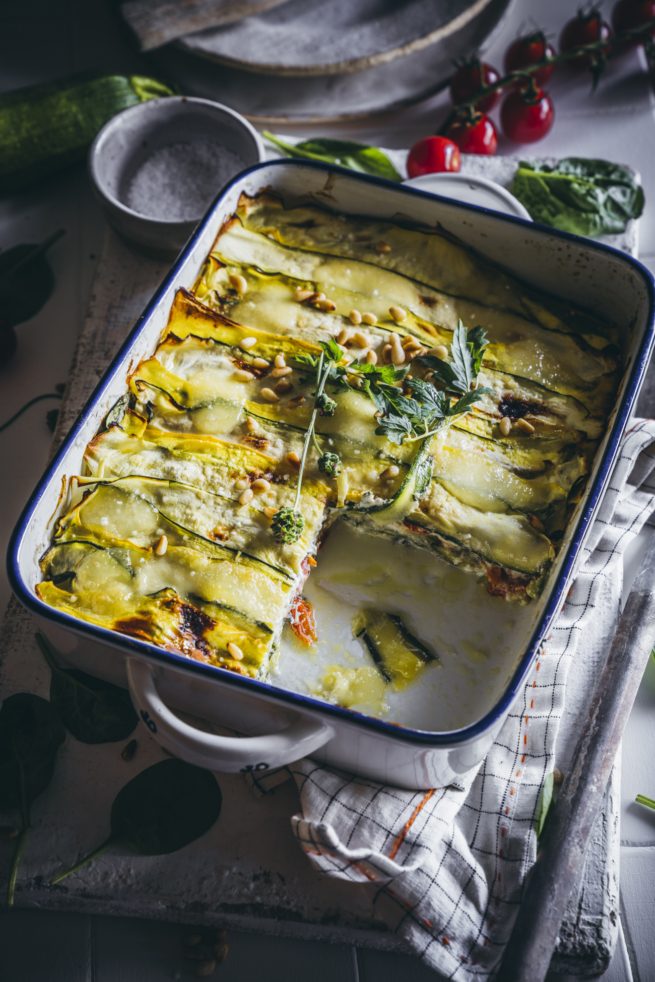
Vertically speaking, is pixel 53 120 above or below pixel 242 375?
above

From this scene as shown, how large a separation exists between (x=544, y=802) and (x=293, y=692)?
71 centimetres

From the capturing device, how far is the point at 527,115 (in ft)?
10.7

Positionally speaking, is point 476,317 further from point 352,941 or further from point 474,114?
point 352,941

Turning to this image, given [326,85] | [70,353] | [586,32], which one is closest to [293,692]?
[70,353]

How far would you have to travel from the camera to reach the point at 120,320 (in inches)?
113

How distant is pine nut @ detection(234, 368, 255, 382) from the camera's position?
7.88 feet

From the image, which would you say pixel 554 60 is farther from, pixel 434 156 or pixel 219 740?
pixel 219 740

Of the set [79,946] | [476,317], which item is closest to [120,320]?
[476,317]

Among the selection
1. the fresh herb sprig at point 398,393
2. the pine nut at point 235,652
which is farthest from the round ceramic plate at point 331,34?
the pine nut at point 235,652

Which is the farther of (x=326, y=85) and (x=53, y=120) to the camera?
(x=326, y=85)

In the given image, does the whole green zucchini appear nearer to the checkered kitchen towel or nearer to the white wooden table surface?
the white wooden table surface

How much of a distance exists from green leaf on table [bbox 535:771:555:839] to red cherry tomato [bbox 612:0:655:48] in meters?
2.68

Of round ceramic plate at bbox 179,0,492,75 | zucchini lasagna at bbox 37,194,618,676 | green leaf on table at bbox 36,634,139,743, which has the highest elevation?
round ceramic plate at bbox 179,0,492,75

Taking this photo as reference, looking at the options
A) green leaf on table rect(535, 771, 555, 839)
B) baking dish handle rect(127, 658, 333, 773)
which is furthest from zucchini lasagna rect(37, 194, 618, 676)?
green leaf on table rect(535, 771, 555, 839)
